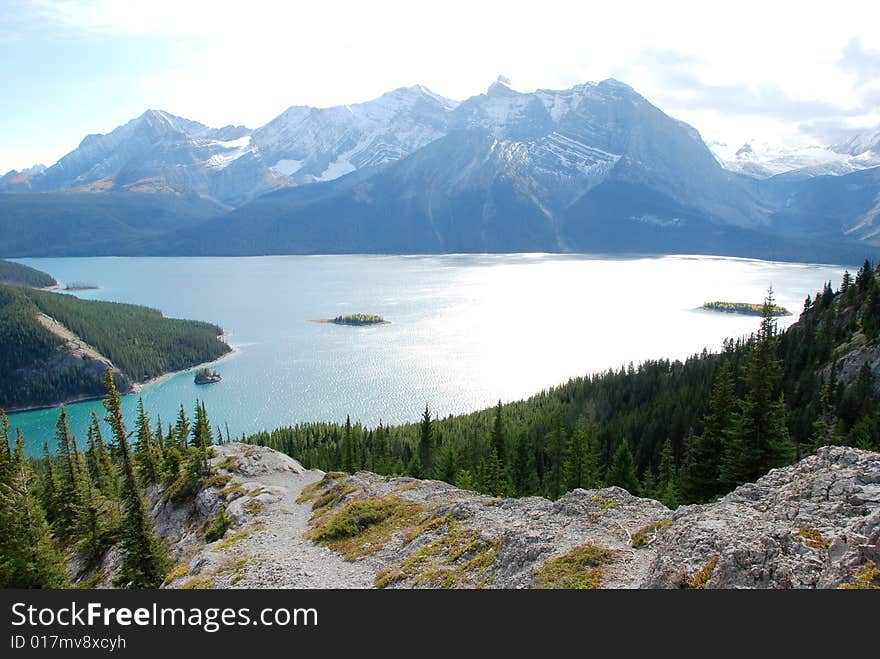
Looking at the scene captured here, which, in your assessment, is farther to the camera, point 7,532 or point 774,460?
point 774,460

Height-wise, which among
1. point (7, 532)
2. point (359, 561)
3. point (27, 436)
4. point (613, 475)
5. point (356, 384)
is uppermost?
point (359, 561)

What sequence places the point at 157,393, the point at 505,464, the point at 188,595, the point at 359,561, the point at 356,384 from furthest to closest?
the point at 157,393, the point at 356,384, the point at 505,464, the point at 359,561, the point at 188,595

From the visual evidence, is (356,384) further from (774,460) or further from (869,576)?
(869,576)

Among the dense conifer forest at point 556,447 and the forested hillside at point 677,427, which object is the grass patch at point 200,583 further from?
the forested hillside at point 677,427

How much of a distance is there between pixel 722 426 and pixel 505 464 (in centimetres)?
3158

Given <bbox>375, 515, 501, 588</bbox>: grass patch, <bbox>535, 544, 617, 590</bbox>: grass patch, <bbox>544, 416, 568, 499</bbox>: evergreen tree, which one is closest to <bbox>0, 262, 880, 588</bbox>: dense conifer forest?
<bbox>544, 416, 568, 499</bbox>: evergreen tree

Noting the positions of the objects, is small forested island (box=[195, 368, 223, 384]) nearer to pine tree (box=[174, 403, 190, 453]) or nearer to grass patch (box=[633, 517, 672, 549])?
pine tree (box=[174, 403, 190, 453])

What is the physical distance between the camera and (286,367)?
194 metres

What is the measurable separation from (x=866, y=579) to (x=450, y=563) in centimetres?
1667

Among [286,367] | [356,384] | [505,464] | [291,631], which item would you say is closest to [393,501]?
Result: [291,631]

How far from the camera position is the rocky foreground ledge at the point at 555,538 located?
51.4 feet

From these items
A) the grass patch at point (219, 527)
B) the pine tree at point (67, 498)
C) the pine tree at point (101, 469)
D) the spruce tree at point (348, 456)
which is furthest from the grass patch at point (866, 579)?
the pine tree at point (101, 469)

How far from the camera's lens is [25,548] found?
40.4 metres

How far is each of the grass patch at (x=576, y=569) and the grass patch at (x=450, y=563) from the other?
3.26m
